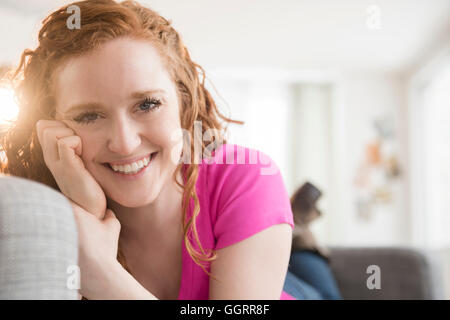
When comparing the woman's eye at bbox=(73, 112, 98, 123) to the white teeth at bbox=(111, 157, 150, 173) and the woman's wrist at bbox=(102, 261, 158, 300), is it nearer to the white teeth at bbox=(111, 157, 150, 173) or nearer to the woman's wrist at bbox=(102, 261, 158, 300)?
the white teeth at bbox=(111, 157, 150, 173)

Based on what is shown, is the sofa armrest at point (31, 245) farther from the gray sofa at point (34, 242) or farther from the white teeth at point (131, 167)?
the white teeth at point (131, 167)

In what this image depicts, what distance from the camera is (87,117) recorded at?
522 mm

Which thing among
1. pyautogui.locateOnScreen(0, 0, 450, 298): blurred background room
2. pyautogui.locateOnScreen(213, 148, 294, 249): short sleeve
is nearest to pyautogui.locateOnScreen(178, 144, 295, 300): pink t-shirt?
pyautogui.locateOnScreen(213, 148, 294, 249): short sleeve

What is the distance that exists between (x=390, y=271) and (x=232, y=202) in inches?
32.9

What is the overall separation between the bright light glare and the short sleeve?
0.31 metres

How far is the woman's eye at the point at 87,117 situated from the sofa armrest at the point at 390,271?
99 cm

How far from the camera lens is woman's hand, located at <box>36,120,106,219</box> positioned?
523 millimetres

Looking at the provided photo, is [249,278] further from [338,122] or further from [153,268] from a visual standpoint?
[338,122]

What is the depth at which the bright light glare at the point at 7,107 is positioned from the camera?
0.60 meters

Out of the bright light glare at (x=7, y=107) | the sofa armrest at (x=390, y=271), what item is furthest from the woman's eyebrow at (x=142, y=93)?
the sofa armrest at (x=390, y=271)

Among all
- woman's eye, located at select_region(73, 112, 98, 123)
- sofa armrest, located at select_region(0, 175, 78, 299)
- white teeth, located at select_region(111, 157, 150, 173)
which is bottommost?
sofa armrest, located at select_region(0, 175, 78, 299)

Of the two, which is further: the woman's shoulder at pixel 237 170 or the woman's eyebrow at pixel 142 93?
the woman's shoulder at pixel 237 170
